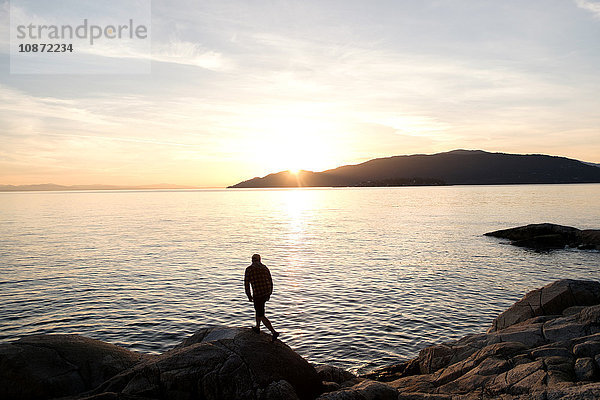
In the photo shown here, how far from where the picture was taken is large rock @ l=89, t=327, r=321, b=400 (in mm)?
10906

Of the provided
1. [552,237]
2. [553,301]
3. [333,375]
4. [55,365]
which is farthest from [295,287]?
[552,237]

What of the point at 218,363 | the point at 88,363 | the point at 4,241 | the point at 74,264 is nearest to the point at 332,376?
the point at 218,363

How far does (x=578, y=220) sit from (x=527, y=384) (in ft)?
262

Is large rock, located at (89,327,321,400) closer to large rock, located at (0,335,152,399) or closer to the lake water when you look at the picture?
large rock, located at (0,335,152,399)

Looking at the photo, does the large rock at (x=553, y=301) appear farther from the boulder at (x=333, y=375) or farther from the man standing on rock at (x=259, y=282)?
the man standing on rock at (x=259, y=282)

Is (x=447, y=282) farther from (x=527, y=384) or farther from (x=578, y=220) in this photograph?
(x=578, y=220)

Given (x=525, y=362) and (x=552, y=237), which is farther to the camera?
(x=552, y=237)

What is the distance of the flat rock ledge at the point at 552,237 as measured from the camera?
50078 millimetres

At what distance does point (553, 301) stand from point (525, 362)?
289 inches

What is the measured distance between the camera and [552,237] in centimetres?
5319

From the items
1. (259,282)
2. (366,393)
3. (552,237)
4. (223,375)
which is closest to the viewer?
(223,375)

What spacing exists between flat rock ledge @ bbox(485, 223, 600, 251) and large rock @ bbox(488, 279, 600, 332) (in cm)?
3619

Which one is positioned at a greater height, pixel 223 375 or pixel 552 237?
pixel 223 375

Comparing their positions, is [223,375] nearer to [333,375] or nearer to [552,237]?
[333,375]
